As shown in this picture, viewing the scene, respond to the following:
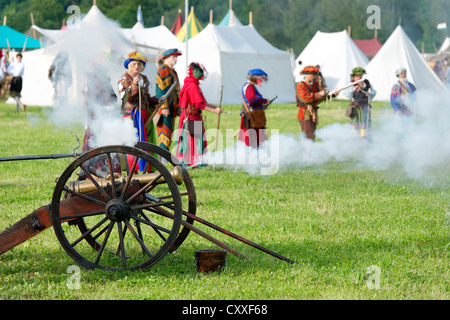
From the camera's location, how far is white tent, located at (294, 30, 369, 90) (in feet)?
82.2

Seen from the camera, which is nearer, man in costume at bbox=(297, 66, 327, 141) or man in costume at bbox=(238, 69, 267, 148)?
man in costume at bbox=(238, 69, 267, 148)

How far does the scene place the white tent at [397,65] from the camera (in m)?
22.8

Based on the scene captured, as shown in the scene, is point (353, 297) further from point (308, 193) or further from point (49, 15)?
point (49, 15)

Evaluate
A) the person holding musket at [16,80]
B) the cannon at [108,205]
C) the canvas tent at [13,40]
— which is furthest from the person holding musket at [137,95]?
the canvas tent at [13,40]

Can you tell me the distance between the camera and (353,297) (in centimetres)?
367

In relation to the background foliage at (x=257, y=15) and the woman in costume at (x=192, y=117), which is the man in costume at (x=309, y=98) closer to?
the woman in costume at (x=192, y=117)

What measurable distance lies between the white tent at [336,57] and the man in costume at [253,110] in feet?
52.8

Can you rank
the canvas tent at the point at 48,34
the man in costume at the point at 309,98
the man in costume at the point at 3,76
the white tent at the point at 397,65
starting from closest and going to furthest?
the canvas tent at the point at 48,34 → the man in costume at the point at 309,98 → the man in costume at the point at 3,76 → the white tent at the point at 397,65

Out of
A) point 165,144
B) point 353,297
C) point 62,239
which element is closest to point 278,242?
point 353,297

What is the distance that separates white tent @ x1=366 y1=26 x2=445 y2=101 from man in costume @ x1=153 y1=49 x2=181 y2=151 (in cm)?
1595

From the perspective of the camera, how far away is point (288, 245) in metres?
4.84

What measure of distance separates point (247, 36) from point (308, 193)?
17.0 metres

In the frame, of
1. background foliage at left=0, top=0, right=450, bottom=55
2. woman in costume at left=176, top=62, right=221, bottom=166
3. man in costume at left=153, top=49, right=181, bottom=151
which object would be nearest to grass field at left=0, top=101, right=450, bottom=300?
woman in costume at left=176, top=62, right=221, bottom=166

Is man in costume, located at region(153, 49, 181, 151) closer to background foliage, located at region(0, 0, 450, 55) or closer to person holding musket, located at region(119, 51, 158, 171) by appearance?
person holding musket, located at region(119, 51, 158, 171)
